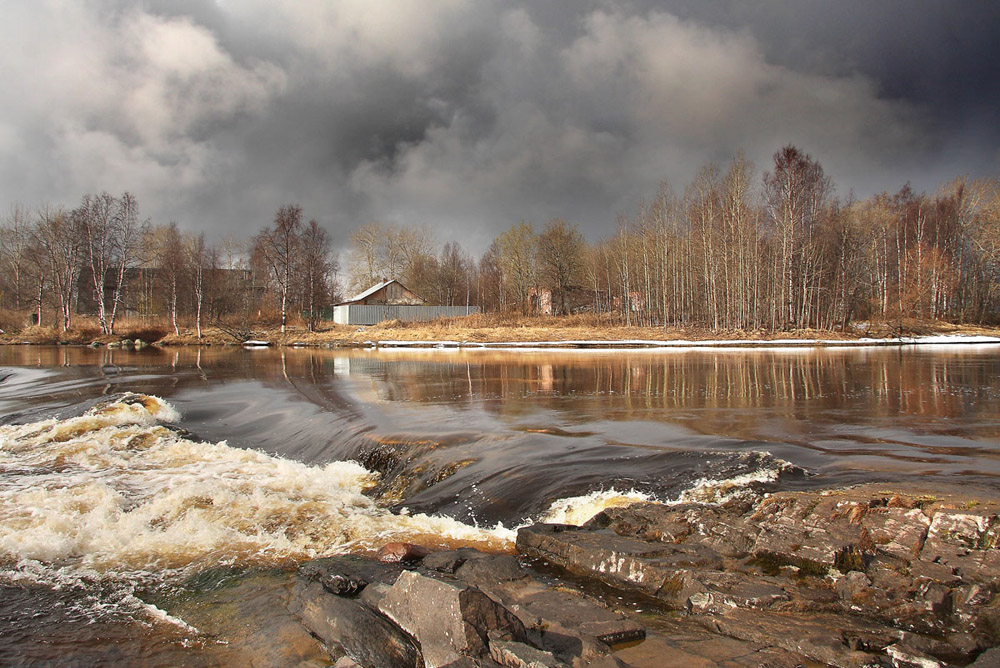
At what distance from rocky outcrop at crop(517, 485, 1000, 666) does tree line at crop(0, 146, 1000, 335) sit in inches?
1576

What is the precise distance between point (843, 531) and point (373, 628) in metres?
3.76

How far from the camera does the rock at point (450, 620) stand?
3.55 meters

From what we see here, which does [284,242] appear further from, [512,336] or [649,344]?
[649,344]

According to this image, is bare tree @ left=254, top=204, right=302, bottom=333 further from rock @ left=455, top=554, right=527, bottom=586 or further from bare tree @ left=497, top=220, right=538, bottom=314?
rock @ left=455, top=554, right=527, bottom=586

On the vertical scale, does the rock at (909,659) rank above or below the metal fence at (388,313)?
below

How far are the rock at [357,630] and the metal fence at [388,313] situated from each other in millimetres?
57645

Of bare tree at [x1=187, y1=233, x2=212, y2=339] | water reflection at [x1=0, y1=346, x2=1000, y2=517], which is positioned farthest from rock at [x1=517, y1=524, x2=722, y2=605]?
bare tree at [x1=187, y1=233, x2=212, y2=339]

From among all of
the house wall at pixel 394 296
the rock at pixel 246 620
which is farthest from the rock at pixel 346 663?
the house wall at pixel 394 296

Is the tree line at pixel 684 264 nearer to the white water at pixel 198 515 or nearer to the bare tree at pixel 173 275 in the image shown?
the bare tree at pixel 173 275

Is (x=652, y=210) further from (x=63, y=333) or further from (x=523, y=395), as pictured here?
(x=63, y=333)

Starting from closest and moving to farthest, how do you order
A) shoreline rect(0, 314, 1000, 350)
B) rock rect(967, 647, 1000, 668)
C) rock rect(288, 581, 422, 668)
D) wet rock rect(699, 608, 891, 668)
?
1. rock rect(967, 647, 1000, 668)
2. wet rock rect(699, 608, 891, 668)
3. rock rect(288, 581, 422, 668)
4. shoreline rect(0, 314, 1000, 350)

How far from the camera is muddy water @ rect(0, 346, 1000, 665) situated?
5418 mm

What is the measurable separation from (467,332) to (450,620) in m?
46.4

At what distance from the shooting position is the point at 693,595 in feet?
13.9
